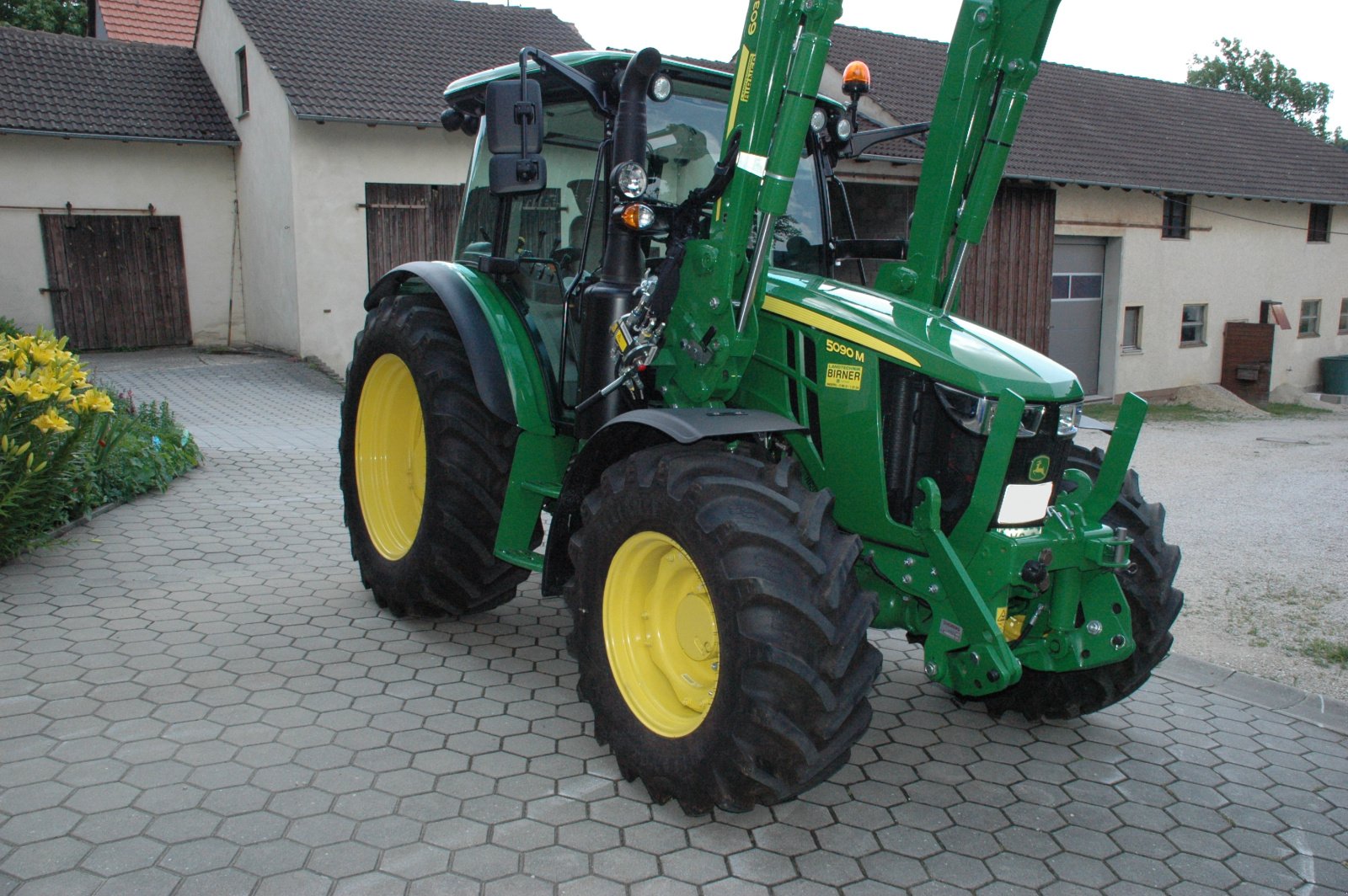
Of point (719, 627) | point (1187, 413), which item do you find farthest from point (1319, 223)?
point (719, 627)

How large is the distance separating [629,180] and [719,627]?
157 centimetres

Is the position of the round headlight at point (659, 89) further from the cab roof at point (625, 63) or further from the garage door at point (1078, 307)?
the garage door at point (1078, 307)

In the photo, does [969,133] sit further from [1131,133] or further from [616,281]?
[1131,133]

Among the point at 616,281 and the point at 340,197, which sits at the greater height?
the point at 340,197

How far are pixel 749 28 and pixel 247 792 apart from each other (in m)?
3.01

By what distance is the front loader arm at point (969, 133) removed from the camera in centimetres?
382

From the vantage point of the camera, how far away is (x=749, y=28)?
142 inches

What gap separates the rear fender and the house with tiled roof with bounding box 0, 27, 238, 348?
12794mm

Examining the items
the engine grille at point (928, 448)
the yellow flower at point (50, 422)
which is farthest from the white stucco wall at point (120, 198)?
the engine grille at point (928, 448)

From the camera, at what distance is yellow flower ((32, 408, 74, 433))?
5.61m

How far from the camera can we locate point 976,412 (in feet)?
11.1

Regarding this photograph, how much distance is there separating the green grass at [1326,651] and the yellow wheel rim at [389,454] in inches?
173

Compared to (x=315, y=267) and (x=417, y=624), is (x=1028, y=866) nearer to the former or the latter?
(x=417, y=624)

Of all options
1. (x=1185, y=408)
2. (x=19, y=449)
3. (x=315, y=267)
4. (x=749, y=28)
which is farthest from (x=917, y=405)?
(x=1185, y=408)
